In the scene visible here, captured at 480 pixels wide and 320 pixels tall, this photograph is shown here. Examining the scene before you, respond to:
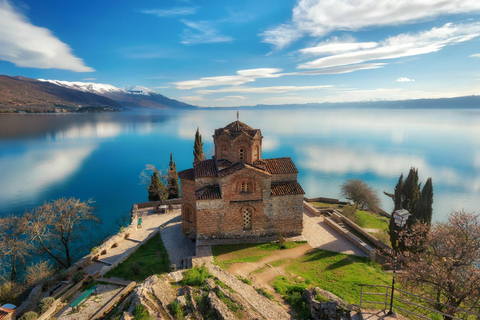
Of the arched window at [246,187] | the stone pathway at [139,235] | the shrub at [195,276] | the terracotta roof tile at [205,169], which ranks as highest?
the terracotta roof tile at [205,169]

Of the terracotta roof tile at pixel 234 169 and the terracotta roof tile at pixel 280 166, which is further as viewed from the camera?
the terracotta roof tile at pixel 280 166

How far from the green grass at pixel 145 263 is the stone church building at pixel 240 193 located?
2600mm

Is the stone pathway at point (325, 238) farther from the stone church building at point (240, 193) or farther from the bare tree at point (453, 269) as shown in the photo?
the bare tree at point (453, 269)

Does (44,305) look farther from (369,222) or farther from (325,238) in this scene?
(369,222)

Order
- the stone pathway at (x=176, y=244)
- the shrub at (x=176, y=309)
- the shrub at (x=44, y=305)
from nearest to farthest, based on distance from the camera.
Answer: the shrub at (x=176, y=309) → the shrub at (x=44, y=305) → the stone pathway at (x=176, y=244)

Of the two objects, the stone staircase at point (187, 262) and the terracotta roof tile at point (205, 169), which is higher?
the terracotta roof tile at point (205, 169)

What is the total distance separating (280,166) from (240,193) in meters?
4.08

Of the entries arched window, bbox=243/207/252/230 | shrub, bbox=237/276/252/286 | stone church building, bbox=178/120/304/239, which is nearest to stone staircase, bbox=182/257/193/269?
stone church building, bbox=178/120/304/239

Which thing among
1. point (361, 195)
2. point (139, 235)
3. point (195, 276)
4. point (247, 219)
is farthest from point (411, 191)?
point (139, 235)

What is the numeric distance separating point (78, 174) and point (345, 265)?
178 ft

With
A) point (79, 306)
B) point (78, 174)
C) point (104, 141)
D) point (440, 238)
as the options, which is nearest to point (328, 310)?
point (440, 238)

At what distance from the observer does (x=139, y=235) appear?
868 inches

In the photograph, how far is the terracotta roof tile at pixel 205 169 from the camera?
18.6 meters

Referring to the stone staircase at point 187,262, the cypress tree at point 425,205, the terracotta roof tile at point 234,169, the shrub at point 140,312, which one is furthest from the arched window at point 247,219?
the cypress tree at point 425,205
